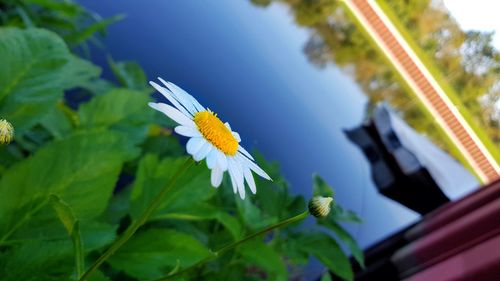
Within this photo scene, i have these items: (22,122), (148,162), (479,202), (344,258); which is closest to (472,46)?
(479,202)

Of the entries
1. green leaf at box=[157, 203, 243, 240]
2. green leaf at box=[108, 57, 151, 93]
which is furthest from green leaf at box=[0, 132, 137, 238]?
green leaf at box=[108, 57, 151, 93]

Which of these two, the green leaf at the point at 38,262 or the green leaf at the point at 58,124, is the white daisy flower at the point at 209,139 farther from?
the green leaf at the point at 58,124

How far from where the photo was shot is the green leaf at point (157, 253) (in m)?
0.62

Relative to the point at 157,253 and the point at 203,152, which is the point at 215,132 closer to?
the point at 203,152

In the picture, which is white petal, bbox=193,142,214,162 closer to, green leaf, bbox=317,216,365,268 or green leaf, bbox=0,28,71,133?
green leaf, bbox=0,28,71,133

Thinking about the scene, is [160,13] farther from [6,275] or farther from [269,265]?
[6,275]

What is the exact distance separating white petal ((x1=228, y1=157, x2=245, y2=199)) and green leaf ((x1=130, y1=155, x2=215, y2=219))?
0.34 meters

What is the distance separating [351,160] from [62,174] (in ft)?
4.79

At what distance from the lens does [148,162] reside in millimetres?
714

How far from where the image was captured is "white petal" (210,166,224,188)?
278 mm

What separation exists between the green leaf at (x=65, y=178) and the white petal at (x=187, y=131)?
0.30 meters

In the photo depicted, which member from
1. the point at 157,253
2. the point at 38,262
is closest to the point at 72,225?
the point at 38,262

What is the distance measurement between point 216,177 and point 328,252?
54 cm

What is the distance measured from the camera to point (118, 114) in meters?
0.83
